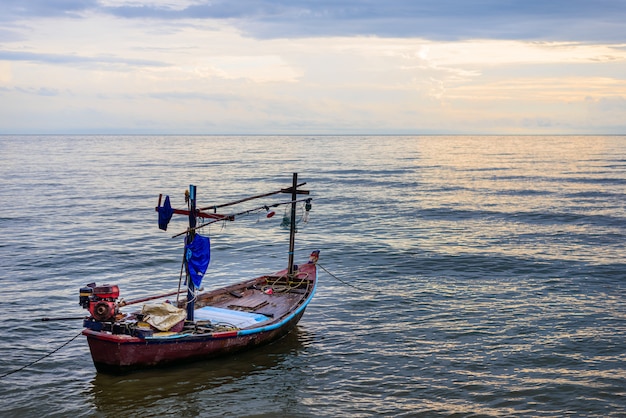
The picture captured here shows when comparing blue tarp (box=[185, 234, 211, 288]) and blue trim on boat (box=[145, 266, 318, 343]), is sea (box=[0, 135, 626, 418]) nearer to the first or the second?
blue trim on boat (box=[145, 266, 318, 343])

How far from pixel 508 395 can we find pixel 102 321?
35.6ft

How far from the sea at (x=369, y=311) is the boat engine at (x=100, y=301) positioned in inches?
36.1

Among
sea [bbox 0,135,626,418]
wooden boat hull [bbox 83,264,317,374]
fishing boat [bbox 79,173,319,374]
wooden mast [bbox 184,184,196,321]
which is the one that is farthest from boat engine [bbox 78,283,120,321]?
wooden mast [bbox 184,184,196,321]

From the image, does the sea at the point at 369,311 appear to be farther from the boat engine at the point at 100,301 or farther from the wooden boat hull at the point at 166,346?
the boat engine at the point at 100,301

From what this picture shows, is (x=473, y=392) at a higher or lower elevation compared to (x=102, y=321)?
lower

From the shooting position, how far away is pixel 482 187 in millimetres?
66438

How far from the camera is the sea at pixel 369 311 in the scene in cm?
1533

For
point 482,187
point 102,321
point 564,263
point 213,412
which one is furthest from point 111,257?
point 482,187

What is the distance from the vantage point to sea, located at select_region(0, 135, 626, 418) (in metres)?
15.3

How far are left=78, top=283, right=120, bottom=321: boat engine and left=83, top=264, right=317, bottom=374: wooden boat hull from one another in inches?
18.2

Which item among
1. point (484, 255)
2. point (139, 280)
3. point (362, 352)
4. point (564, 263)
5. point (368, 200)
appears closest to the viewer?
point (362, 352)

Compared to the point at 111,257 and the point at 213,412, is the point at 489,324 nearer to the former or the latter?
the point at 213,412

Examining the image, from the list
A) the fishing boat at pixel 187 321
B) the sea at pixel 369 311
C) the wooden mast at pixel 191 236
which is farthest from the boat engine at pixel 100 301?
the wooden mast at pixel 191 236

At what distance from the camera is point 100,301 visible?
15.6 m
